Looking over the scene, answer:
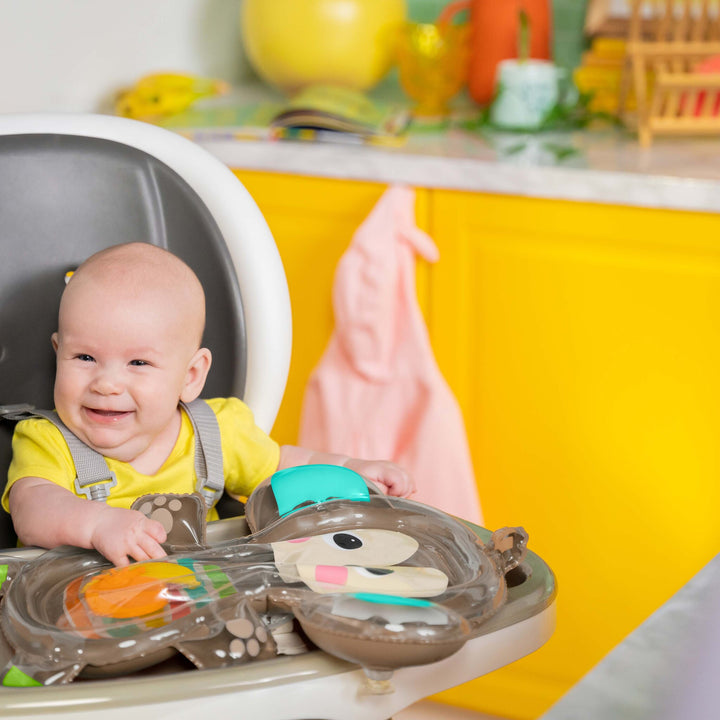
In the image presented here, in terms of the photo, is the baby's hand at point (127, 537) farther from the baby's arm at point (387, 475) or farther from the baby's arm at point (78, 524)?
the baby's arm at point (387, 475)

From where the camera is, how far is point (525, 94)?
5.31 ft

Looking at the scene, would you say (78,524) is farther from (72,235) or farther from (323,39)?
(323,39)

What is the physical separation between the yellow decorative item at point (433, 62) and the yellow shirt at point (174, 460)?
92 cm

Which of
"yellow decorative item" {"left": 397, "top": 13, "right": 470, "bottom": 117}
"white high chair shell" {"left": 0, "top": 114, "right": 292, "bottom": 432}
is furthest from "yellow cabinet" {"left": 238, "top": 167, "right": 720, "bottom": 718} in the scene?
"white high chair shell" {"left": 0, "top": 114, "right": 292, "bottom": 432}

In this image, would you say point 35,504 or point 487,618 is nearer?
point 487,618

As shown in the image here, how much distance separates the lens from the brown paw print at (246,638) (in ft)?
2.13

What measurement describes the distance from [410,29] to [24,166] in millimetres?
947

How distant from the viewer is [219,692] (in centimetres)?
61

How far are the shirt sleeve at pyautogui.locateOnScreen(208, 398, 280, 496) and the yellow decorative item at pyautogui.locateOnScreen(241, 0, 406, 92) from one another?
3.03 ft

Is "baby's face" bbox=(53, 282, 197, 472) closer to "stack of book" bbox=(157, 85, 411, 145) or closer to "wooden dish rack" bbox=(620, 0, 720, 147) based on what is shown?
"stack of book" bbox=(157, 85, 411, 145)

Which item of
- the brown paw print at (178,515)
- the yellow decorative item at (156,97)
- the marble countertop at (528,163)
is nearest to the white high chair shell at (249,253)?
the brown paw print at (178,515)

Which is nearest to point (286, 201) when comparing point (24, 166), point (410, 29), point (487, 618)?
point (410, 29)

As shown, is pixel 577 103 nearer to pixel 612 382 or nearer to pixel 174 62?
pixel 612 382

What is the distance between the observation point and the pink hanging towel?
1459 millimetres
